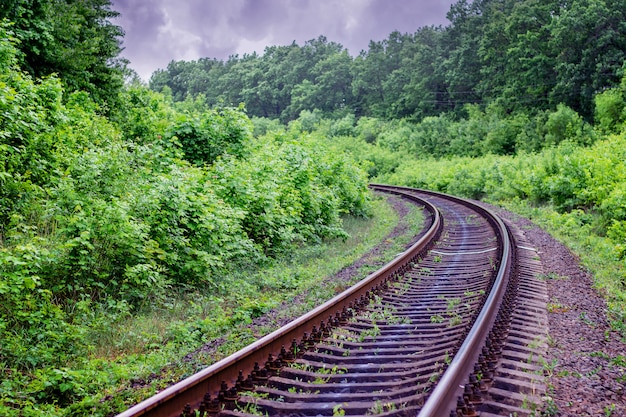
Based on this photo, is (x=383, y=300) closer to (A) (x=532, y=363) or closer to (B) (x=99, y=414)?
(A) (x=532, y=363)

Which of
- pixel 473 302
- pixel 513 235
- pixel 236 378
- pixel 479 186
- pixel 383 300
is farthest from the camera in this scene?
pixel 479 186

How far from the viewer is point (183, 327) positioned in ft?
19.8

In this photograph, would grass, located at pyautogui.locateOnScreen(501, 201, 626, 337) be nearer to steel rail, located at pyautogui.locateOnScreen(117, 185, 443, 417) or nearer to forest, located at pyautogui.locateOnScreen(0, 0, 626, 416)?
forest, located at pyautogui.locateOnScreen(0, 0, 626, 416)

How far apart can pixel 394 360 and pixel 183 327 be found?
98.7 inches

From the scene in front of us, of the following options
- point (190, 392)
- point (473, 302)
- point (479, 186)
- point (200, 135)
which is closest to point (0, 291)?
point (190, 392)

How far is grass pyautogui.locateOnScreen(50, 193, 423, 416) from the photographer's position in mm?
4555

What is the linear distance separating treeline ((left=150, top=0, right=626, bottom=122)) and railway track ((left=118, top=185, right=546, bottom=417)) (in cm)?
2790

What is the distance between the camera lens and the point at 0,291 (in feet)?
15.8

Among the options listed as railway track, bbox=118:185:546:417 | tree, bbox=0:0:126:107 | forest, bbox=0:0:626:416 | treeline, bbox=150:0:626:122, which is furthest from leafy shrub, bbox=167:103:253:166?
treeline, bbox=150:0:626:122

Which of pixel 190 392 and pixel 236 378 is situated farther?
pixel 236 378

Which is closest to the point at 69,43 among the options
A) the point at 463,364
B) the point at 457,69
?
the point at 463,364

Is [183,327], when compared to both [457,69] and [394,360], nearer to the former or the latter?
[394,360]

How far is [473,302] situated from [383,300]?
4.11 feet

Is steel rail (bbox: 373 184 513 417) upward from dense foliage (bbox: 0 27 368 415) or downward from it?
downward
